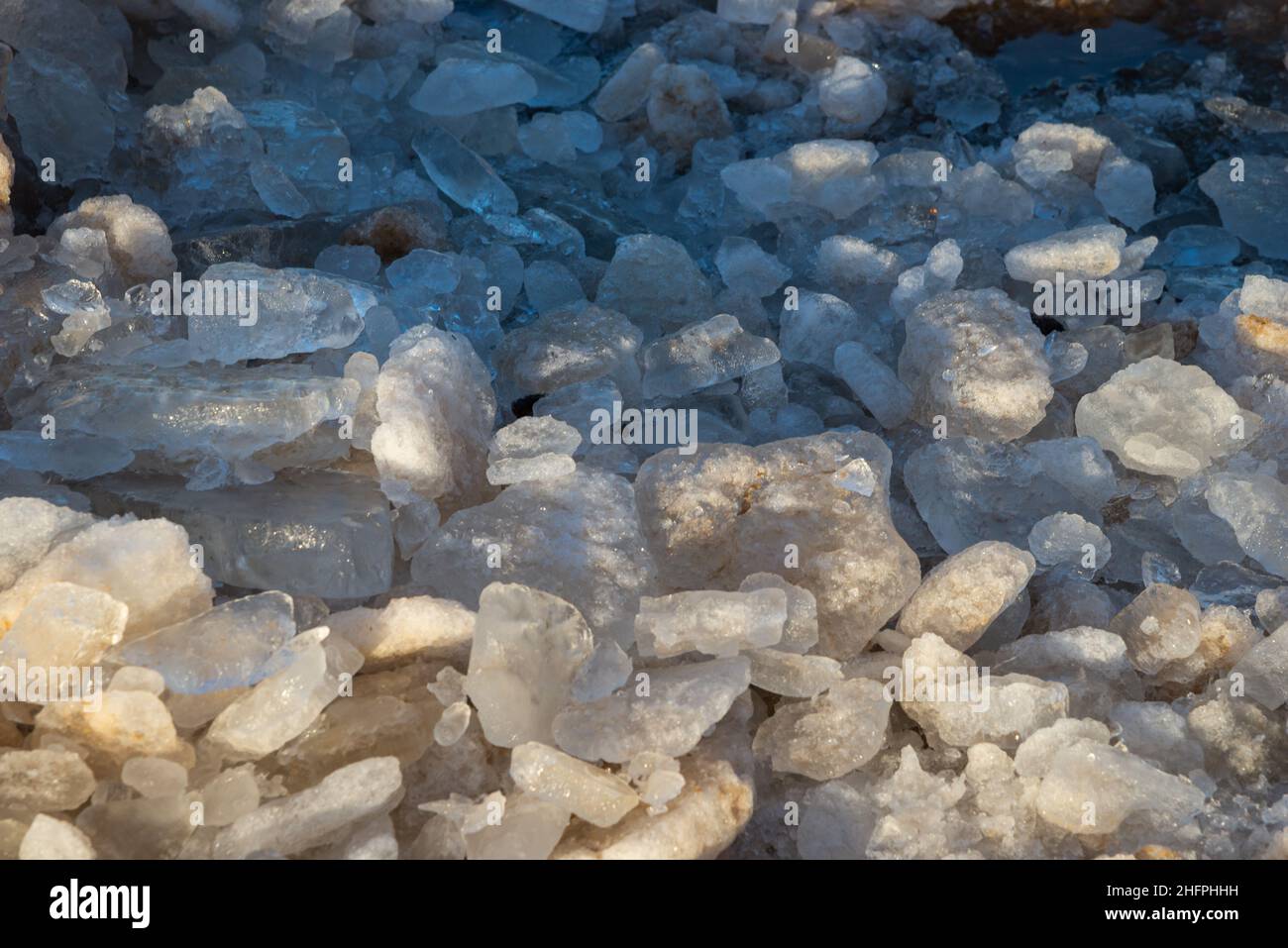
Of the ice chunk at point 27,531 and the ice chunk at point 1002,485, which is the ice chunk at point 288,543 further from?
the ice chunk at point 1002,485

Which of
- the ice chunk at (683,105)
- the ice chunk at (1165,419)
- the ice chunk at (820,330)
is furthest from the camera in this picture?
the ice chunk at (683,105)

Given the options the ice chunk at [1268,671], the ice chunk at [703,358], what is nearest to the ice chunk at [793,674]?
the ice chunk at [1268,671]

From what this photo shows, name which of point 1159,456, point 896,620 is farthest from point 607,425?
point 1159,456

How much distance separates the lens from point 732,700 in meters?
1.31

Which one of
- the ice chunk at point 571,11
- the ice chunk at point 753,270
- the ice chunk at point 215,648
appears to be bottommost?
the ice chunk at point 215,648

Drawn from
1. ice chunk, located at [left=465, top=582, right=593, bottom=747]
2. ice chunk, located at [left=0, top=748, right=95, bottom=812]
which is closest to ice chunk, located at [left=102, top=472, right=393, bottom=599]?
ice chunk, located at [left=465, top=582, right=593, bottom=747]

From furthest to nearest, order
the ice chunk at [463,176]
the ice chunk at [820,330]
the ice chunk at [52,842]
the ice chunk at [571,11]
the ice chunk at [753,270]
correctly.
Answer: the ice chunk at [571,11] → the ice chunk at [463,176] → the ice chunk at [753,270] → the ice chunk at [820,330] → the ice chunk at [52,842]

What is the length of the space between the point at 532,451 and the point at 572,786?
0.56 metres

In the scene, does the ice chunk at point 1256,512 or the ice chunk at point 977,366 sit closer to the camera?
the ice chunk at point 1256,512

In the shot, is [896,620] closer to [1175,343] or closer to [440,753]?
[440,753]

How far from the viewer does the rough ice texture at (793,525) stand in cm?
Answer: 149

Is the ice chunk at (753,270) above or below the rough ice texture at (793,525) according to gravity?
above

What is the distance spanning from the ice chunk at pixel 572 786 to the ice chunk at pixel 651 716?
0.04 m
